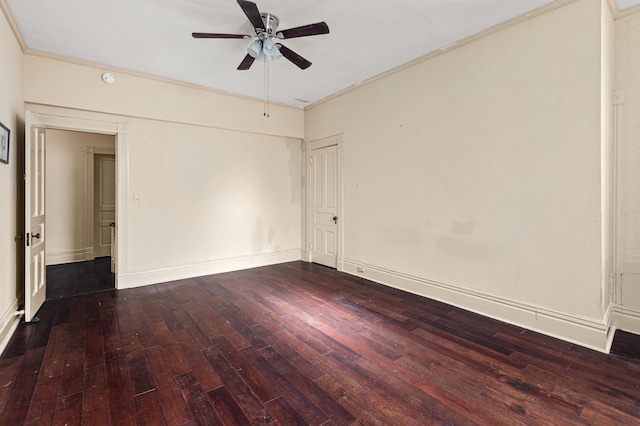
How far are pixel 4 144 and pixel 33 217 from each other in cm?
84

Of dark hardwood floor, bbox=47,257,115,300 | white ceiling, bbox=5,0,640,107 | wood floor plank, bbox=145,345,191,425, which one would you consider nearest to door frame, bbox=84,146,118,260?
dark hardwood floor, bbox=47,257,115,300

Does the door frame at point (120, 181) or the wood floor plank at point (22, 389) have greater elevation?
the door frame at point (120, 181)

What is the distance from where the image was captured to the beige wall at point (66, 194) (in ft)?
18.7

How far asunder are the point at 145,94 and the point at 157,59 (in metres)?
0.72

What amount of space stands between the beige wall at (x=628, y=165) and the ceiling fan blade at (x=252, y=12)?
10.9 ft

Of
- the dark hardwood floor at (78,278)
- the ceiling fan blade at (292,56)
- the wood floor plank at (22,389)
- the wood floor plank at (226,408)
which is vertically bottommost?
the wood floor plank at (226,408)

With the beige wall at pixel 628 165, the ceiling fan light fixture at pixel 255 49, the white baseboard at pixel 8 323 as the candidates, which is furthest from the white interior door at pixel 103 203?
the beige wall at pixel 628 165

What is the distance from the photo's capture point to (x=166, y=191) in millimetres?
4535

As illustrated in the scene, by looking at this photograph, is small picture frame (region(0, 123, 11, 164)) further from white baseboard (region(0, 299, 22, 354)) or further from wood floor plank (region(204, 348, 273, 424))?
wood floor plank (region(204, 348, 273, 424))

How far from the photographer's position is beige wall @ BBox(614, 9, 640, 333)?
273 centimetres

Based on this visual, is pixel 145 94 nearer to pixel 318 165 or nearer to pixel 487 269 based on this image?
pixel 318 165

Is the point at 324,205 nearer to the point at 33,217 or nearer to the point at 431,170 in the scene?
the point at 431,170

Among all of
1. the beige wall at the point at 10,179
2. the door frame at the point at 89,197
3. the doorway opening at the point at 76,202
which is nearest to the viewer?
the beige wall at the point at 10,179

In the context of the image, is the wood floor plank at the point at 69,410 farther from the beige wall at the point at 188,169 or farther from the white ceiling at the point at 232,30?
the white ceiling at the point at 232,30
